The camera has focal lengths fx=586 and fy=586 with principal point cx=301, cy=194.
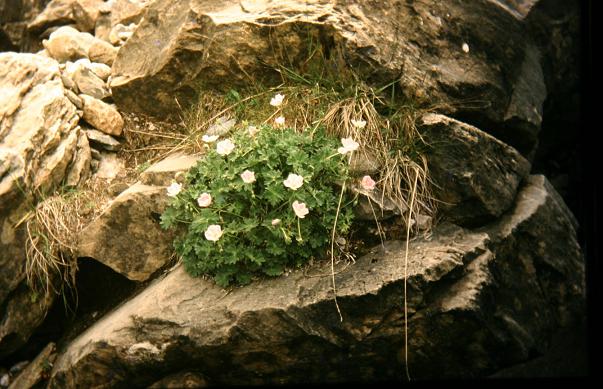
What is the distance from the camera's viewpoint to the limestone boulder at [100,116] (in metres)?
3.79

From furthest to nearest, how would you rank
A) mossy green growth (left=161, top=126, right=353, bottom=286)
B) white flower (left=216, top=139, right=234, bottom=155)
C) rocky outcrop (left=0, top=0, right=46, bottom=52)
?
rocky outcrop (left=0, top=0, right=46, bottom=52) < white flower (left=216, top=139, right=234, bottom=155) < mossy green growth (left=161, top=126, right=353, bottom=286)

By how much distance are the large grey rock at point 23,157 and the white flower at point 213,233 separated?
1.20 meters

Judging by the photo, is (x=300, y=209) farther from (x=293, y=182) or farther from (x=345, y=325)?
(x=345, y=325)

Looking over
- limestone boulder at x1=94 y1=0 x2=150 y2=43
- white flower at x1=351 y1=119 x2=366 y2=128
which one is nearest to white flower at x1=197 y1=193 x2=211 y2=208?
white flower at x1=351 y1=119 x2=366 y2=128

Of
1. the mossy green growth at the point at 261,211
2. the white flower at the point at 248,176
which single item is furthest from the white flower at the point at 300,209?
the white flower at the point at 248,176

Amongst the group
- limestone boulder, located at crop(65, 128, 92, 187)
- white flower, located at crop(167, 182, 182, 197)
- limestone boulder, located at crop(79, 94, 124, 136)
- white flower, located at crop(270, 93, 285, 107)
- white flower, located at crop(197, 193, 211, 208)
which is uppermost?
white flower, located at crop(270, 93, 285, 107)

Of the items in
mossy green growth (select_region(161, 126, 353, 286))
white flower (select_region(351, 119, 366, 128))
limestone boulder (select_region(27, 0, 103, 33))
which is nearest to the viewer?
mossy green growth (select_region(161, 126, 353, 286))

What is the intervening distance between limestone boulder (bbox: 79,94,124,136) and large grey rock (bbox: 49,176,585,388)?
140 centimetres

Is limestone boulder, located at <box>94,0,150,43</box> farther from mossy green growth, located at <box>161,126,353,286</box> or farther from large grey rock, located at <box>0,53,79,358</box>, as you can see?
mossy green growth, located at <box>161,126,353,286</box>

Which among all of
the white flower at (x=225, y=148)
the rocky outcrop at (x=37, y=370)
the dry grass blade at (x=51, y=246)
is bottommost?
the rocky outcrop at (x=37, y=370)

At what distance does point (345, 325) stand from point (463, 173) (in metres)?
0.97

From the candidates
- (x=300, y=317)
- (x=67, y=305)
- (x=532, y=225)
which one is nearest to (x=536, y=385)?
(x=532, y=225)

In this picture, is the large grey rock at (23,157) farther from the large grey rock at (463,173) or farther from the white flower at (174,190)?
the large grey rock at (463,173)

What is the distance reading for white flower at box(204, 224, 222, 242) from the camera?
2.66 m
